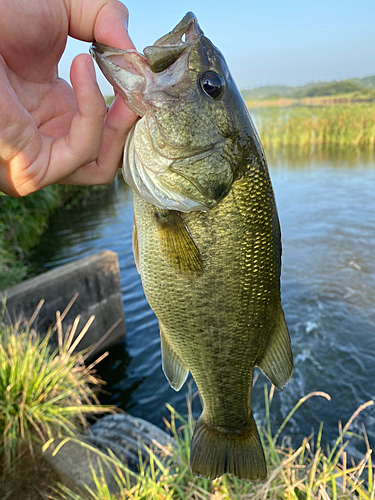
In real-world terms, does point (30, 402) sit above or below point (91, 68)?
below

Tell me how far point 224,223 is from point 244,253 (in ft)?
0.57

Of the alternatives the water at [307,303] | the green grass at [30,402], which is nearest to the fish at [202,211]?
the green grass at [30,402]

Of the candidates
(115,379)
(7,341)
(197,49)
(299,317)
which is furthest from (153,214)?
(299,317)

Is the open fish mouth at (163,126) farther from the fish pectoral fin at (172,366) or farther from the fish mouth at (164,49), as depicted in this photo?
the fish pectoral fin at (172,366)

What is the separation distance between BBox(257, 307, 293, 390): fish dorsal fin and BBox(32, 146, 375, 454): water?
4.37 meters

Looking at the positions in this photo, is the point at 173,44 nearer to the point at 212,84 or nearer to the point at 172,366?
the point at 212,84

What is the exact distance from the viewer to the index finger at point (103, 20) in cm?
154

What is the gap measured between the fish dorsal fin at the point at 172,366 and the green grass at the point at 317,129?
24770mm

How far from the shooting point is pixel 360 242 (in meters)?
11.5

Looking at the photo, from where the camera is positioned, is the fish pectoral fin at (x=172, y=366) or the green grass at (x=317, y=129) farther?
the green grass at (x=317, y=129)

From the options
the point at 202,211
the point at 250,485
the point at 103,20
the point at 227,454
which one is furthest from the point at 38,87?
the point at 250,485

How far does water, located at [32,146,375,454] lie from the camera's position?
632 centimetres

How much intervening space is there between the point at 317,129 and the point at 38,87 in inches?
1045

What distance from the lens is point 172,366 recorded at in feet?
7.00
